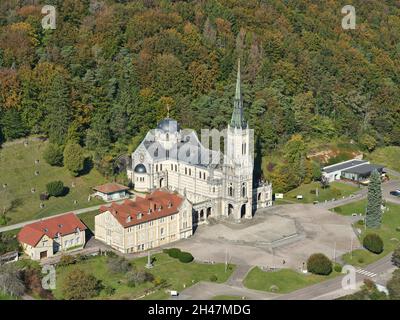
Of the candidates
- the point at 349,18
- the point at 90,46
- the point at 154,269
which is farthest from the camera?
the point at 349,18

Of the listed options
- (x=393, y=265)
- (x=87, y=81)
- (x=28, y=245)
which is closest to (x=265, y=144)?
(x=87, y=81)

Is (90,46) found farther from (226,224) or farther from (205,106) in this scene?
(226,224)

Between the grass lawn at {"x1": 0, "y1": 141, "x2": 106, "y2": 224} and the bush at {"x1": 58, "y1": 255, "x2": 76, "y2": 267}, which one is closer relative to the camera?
the bush at {"x1": 58, "y1": 255, "x2": 76, "y2": 267}

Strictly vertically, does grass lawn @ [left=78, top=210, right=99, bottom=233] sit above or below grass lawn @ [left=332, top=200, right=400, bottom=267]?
above

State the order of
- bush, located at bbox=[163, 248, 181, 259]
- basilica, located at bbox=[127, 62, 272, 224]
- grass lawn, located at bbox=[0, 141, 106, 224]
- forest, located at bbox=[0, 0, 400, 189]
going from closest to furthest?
bush, located at bbox=[163, 248, 181, 259] < grass lawn, located at bbox=[0, 141, 106, 224] < basilica, located at bbox=[127, 62, 272, 224] < forest, located at bbox=[0, 0, 400, 189]

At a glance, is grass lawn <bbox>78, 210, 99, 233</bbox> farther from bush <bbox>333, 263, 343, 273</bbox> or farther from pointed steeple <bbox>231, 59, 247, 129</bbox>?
bush <bbox>333, 263, 343, 273</bbox>

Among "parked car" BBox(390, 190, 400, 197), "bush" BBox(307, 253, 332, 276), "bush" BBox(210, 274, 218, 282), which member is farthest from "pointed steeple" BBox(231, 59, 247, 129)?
"parked car" BBox(390, 190, 400, 197)

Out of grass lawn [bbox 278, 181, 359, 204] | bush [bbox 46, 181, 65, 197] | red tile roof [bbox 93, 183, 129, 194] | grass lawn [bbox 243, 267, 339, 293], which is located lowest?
grass lawn [bbox 278, 181, 359, 204]

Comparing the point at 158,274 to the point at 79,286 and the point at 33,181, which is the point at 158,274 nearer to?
the point at 79,286
